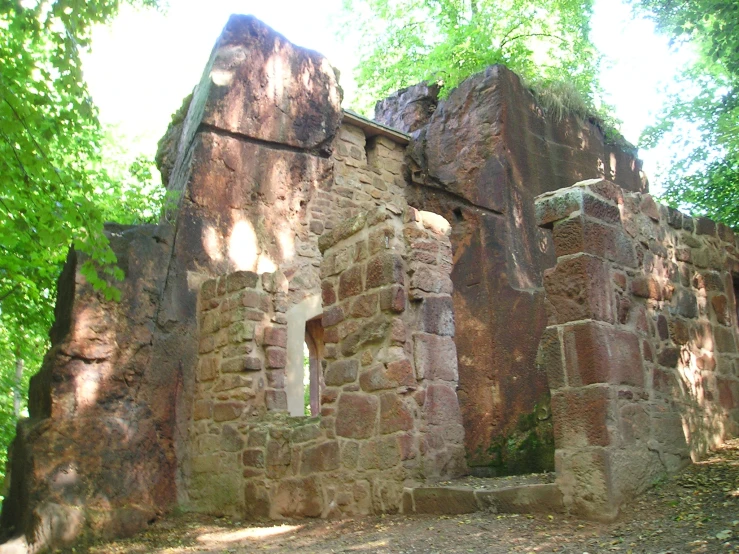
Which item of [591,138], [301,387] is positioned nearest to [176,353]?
[301,387]

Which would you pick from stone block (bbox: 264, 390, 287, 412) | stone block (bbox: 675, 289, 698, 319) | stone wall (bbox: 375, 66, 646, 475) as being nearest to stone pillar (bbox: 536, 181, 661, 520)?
stone block (bbox: 675, 289, 698, 319)

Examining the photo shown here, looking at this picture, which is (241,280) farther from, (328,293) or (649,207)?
(649,207)

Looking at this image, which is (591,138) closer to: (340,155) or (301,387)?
(340,155)

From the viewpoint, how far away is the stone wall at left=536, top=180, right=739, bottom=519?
140 inches

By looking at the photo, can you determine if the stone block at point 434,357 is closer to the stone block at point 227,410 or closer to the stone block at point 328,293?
the stone block at point 328,293

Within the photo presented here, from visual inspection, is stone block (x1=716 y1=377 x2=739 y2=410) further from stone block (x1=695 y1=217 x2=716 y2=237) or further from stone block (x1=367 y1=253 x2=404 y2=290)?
stone block (x1=367 y1=253 x2=404 y2=290)

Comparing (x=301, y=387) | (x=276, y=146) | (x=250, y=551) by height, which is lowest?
(x=250, y=551)

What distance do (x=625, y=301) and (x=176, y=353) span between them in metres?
4.10

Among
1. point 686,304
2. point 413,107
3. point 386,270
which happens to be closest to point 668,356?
point 686,304

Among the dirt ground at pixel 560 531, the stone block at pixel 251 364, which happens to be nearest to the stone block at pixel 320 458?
the dirt ground at pixel 560 531

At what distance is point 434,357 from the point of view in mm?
4551

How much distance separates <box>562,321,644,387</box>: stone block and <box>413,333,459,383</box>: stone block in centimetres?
102

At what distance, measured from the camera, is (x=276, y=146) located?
25.5ft

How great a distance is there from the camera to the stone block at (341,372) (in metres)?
4.71
